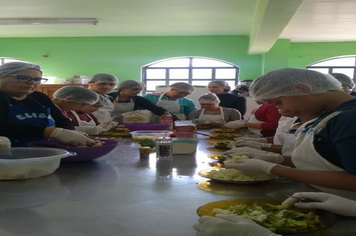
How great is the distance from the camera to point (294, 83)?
55.2 inches

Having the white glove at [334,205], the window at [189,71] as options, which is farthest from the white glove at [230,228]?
the window at [189,71]

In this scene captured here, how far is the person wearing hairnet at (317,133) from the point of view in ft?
3.46

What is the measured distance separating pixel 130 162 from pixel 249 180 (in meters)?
0.74

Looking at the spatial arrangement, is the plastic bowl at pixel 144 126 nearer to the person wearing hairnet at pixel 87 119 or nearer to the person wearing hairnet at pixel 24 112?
the person wearing hairnet at pixel 87 119

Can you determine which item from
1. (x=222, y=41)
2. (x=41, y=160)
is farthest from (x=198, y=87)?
(x=41, y=160)

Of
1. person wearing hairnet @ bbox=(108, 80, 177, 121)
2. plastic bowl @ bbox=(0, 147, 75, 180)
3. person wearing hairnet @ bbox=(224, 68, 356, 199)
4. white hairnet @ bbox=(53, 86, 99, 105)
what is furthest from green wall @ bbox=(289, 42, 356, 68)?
plastic bowl @ bbox=(0, 147, 75, 180)

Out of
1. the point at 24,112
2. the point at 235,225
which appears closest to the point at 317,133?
the point at 235,225

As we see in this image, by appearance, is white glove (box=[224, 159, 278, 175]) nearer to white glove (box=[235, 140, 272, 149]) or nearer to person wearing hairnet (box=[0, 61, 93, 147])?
white glove (box=[235, 140, 272, 149])

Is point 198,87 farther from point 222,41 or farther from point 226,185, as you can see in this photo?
point 226,185

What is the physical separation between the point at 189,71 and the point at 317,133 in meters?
7.55

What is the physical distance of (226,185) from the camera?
1.34 metres

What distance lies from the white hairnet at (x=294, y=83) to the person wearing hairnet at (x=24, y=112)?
988 millimetres

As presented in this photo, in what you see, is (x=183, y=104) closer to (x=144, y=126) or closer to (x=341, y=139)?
(x=144, y=126)

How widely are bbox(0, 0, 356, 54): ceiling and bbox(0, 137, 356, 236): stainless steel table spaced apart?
10.3 ft
